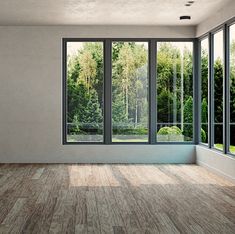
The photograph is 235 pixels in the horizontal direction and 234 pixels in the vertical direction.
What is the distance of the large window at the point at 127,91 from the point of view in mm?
9695

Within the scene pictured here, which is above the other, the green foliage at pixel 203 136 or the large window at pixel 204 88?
the large window at pixel 204 88

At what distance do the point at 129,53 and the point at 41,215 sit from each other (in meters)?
5.34

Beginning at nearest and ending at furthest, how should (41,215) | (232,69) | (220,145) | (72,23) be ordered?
(41,215)
(232,69)
(220,145)
(72,23)

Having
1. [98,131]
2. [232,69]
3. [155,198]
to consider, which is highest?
[232,69]

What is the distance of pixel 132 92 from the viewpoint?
384 inches

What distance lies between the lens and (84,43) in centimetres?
971

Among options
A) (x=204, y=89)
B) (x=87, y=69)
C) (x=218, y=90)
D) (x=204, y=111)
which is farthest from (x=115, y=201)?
(x=87, y=69)

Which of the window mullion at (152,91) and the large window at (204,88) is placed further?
the window mullion at (152,91)

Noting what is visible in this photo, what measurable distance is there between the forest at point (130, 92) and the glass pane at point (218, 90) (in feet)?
4.29

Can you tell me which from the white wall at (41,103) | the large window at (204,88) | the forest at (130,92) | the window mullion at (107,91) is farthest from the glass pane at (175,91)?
the window mullion at (107,91)

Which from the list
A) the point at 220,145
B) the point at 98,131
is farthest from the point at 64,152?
the point at 220,145

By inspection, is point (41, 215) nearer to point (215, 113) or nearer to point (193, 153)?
point (215, 113)

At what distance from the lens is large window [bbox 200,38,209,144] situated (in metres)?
9.05

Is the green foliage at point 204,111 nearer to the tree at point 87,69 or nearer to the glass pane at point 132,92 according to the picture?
the glass pane at point 132,92
